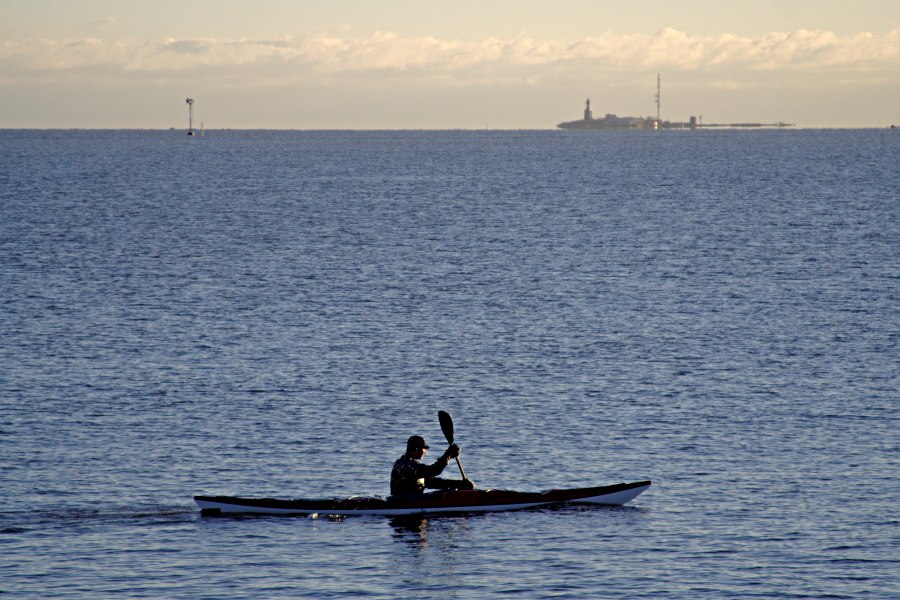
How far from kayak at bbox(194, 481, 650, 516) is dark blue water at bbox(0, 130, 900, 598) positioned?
0.33 m

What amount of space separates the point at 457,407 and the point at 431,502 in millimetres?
Result: 11050

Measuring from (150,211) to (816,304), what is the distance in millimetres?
76085

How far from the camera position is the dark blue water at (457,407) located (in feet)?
84.1

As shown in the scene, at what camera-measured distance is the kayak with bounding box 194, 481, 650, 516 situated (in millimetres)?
28594

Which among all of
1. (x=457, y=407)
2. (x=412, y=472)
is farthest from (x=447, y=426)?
(x=457, y=407)

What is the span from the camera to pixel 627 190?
6004 inches

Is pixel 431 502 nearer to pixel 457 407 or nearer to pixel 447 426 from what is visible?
pixel 447 426

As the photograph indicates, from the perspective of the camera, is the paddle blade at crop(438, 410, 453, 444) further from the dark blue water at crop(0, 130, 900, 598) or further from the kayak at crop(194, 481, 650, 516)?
the dark blue water at crop(0, 130, 900, 598)

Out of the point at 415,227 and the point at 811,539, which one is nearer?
the point at 811,539

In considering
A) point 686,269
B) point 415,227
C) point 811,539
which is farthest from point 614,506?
point 415,227

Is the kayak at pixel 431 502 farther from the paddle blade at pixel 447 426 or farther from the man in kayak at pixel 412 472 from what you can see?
the paddle blade at pixel 447 426

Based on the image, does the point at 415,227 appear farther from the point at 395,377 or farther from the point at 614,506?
the point at 614,506

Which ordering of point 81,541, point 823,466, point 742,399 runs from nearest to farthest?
point 81,541 < point 823,466 < point 742,399

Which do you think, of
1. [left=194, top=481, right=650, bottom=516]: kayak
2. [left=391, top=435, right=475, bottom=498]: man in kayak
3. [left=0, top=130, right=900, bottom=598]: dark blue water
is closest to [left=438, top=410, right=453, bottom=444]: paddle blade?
[left=391, top=435, right=475, bottom=498]: man in kayak
